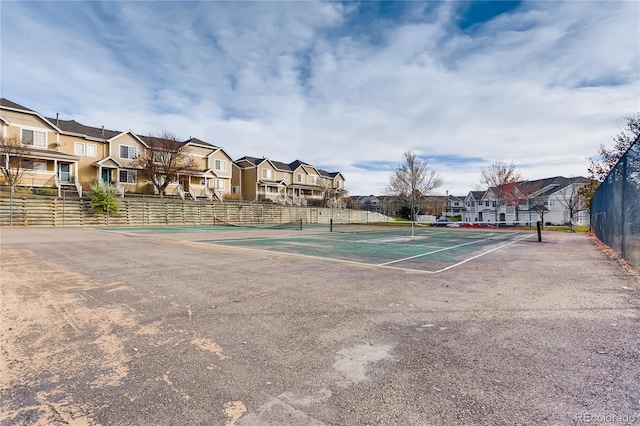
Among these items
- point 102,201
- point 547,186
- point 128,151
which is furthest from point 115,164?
point 547,186

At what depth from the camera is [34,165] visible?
2827cm

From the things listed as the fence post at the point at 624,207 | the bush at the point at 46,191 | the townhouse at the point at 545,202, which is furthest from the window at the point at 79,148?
the townhouse at the point at 545,202

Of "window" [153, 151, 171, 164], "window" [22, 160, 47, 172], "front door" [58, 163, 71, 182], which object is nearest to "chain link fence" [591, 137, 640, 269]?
"window" [153, 151, 171, 164]

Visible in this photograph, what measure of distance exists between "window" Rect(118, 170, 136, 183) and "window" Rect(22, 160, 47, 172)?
22.1ft

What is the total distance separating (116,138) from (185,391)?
40132mm

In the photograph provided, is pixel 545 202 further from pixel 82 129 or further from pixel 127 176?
pixel 82 129

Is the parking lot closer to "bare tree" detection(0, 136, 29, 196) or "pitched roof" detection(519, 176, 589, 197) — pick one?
"bare tree" detection(0, 136, 29, 196)

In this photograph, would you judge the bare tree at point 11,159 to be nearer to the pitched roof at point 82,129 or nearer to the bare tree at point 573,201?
the pitched roof at point 82,129

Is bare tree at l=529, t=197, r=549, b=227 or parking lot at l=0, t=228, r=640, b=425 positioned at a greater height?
bare tree at l=529, t=197, r=549, b=227

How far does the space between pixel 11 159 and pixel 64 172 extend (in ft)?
16.5

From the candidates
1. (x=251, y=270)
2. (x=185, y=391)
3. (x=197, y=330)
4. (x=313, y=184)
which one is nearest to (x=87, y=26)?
(x=251, y=270)

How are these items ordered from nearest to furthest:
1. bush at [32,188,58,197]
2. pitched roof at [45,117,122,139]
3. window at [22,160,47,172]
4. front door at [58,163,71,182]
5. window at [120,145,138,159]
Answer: bush at [32,188,58,197]
window at [22,160,47,172]
front door at [58,163,71,182]
pitched roof at [45,117,122,139]
window at [120,145,138,159]

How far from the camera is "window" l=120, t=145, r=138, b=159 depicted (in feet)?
117

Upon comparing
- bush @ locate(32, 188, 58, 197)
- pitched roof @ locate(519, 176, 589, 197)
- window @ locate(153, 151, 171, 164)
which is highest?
window @ locate(153, 151, 171, 164)
